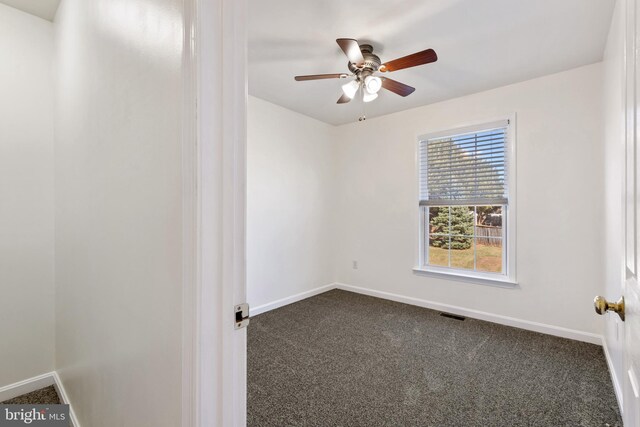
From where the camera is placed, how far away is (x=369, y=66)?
234 cm

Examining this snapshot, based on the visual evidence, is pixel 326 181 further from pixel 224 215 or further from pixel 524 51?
pixel 224 215

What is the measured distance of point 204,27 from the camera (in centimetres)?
71

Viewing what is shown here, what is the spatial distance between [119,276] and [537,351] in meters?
3.05

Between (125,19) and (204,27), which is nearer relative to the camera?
(204,27)

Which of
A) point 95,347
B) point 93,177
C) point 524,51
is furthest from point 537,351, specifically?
point 93,177

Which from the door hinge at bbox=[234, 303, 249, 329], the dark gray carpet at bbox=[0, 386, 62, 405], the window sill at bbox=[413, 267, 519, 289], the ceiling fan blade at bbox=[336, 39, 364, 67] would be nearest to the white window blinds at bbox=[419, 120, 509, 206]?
the window sill at bbox=[413, 267, 519, 289]

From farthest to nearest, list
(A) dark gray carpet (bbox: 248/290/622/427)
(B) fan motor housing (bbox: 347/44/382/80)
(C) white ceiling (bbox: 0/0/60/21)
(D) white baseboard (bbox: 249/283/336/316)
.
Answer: (D) white baseboard (bbox: 249/283/336/316) → (B) fan motor housing (bbox: 347/44/382/80) → (C) white ceiling (bbox: 0/0/60/21) → (A) dark gray carpet (bbox: 248/290/622/427)

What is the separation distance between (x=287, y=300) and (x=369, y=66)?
2.77 metres

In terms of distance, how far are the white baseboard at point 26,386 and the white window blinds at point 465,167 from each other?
3.72m

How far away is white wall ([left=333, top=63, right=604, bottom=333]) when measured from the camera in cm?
266

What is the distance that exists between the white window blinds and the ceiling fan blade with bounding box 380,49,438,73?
159cm

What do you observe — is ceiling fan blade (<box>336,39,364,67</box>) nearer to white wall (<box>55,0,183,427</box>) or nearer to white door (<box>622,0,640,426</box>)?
white wall (<box>55,0,183,427</box>)

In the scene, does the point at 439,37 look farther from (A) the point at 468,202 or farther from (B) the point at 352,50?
(A) the point at 468,202

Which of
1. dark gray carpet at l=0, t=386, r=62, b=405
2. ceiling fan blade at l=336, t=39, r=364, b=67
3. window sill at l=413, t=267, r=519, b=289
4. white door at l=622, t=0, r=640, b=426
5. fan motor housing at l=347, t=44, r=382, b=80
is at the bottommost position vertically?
dark gray carpet at l=0, t=386, r=62, b=405
